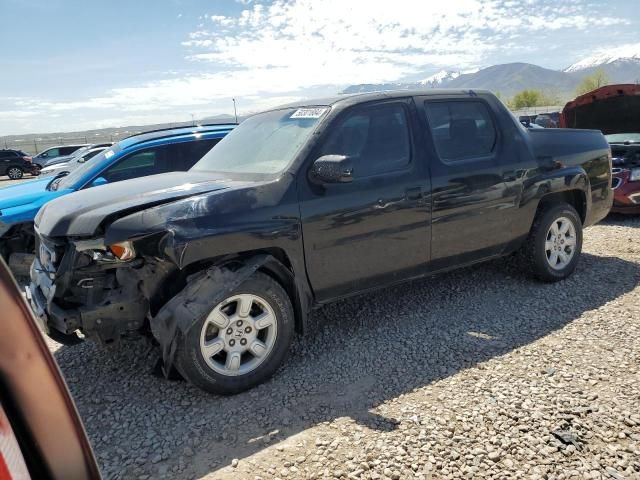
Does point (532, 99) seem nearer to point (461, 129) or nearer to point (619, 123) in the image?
point (619, 123)

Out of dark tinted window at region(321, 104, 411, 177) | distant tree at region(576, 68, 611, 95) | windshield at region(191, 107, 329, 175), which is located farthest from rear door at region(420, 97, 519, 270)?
distant tree at region(576, 68, 611, 95)

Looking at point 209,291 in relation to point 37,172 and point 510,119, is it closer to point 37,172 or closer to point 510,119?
point 510,119

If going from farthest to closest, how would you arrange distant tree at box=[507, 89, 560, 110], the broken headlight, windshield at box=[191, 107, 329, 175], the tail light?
distant tree at box=[507, 89, 560, 110] → windshield at box=[191, 107, 329, 175] → the broken headlight → the tail light

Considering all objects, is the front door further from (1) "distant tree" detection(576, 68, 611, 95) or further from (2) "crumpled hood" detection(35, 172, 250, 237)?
(1) "distant tree" detection(576, 68, 611, 95)

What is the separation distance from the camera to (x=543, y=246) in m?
4.82

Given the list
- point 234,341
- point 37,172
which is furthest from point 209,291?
point 37,172

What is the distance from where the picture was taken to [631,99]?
8422 mm

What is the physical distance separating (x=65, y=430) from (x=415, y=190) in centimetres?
322

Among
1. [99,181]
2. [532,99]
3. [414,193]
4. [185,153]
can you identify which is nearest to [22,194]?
[99,181]

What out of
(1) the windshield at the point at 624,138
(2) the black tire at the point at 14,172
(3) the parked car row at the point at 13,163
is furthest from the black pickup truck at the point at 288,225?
(2) the black tire at the point at 14,172

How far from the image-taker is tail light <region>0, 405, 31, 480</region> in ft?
3.06

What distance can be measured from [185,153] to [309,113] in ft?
10.1

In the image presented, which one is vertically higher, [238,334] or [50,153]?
[50,153]

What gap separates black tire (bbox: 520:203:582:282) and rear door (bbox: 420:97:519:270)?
0.37 meters
